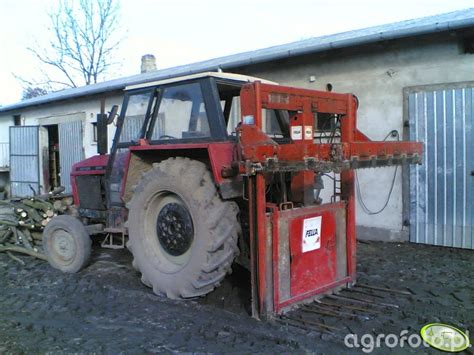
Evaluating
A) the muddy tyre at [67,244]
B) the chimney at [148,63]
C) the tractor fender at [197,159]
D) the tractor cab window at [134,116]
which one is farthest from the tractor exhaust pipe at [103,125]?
the chimney at [148,63]

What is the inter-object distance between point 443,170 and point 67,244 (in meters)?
5.15

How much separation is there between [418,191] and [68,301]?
195 inches

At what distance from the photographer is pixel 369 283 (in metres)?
4.59

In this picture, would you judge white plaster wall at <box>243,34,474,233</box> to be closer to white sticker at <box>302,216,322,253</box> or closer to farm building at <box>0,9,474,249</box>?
farm building at <box>0,9,474,249</box>

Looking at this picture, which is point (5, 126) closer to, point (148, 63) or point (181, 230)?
point (148, 63)

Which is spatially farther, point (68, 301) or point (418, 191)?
point (418, 191)

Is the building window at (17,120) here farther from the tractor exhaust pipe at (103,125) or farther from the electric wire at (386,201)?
the electric wire at (386,201)

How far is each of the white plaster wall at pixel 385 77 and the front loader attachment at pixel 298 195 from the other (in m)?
2.65

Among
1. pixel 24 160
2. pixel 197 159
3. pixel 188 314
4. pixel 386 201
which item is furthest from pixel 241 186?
pixel 24 160

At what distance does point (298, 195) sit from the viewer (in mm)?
4094

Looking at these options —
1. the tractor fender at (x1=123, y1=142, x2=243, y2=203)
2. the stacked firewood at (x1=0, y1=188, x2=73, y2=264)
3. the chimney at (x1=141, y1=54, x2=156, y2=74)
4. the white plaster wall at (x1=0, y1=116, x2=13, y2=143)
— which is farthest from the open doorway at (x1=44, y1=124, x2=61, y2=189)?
the tractor fender at (x1=123, y1=142, x2=243, y2=203)

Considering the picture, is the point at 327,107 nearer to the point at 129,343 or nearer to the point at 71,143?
the point at 129,343

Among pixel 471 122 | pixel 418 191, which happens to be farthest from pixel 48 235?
pixel 471 122

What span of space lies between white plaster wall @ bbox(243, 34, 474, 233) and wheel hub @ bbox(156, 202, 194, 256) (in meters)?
3.96
